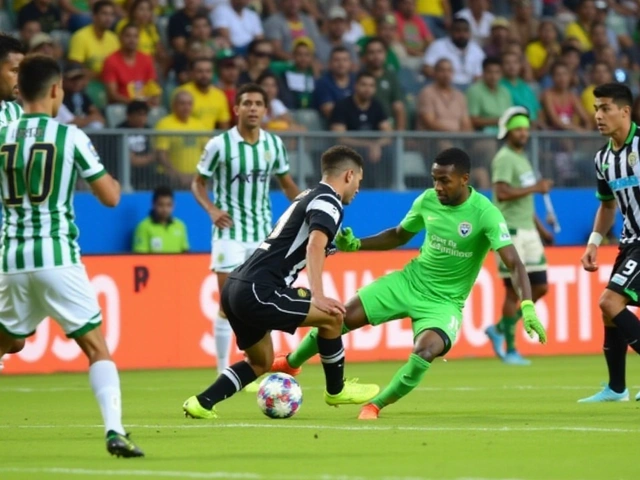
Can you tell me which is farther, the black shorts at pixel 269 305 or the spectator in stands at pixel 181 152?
the spectator in stands at pixel 181 152

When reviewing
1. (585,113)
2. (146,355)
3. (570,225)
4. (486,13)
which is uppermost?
(486,13)

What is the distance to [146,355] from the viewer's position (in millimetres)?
16172

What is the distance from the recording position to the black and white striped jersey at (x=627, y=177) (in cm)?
1080

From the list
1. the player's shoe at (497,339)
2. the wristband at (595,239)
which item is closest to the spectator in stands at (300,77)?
the player's shoe at (497,339)

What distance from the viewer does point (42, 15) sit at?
17.4 meters

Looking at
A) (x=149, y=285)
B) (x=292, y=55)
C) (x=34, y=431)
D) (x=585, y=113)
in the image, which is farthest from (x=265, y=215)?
(x=585, y=113)

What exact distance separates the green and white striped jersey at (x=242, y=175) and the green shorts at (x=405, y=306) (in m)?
2.71

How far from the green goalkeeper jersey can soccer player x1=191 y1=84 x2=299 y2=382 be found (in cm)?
269

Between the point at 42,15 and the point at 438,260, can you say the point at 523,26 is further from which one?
the point at 438,260

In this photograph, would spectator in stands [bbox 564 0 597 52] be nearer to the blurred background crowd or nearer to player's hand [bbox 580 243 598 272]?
the blurred background crowd

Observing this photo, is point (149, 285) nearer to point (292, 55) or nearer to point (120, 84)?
point (120, 84)

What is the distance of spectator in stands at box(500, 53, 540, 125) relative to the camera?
2000 centimetres

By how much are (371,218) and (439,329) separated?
25.9 ft

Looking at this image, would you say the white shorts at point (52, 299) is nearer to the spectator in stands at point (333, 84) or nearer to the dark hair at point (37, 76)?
the dark hair at point (37, 76)
